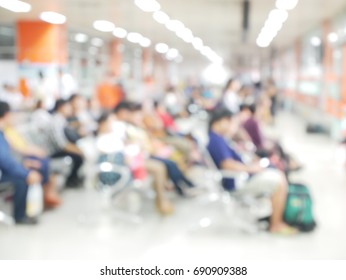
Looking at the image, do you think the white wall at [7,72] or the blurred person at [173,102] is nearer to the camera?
the white wall at [7,72]

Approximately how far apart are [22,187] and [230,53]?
2.34 meters

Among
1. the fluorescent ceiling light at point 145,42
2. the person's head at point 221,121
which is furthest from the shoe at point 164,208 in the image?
the fluorescent ceiling light at point 145,42

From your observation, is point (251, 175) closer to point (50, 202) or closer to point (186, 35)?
point (50, 202)

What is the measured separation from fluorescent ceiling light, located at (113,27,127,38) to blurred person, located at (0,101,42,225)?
6.89ft

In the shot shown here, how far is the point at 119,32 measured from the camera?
6.09 m

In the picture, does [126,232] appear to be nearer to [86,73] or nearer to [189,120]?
[86,73]

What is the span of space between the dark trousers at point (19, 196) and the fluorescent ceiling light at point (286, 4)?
12.3 feet

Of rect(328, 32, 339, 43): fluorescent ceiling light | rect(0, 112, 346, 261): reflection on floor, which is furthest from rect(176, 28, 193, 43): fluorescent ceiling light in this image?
rect(0, 112, 346, 261): reflection on floor

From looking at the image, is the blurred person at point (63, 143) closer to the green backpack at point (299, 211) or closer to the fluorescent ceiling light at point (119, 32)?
the fluorescent ceiling light at point (119, 32)

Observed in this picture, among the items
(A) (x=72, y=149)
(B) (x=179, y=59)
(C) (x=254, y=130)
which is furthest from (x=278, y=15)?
(A) (x=72, y=149)

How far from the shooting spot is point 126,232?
13.1 ft

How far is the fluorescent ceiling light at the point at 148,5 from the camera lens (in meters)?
6.53

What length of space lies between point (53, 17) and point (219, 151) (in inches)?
80.5

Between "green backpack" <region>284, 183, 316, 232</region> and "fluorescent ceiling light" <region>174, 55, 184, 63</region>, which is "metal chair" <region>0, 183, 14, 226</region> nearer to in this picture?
"green backpack" <region>284, 183, 316, 232</region>
